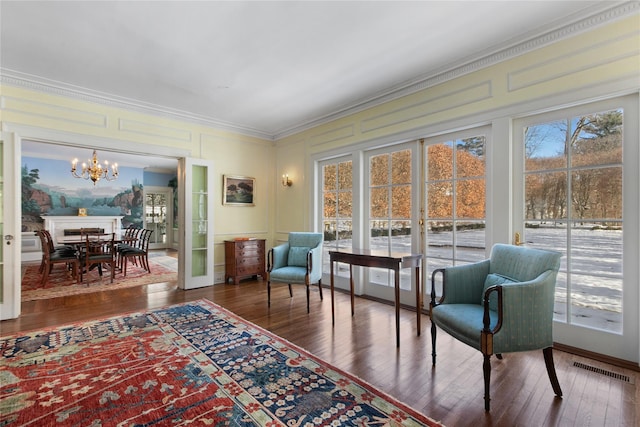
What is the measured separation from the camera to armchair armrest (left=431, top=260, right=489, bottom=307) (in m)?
2.44

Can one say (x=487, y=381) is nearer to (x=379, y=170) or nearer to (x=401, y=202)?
(x=401, y=202)

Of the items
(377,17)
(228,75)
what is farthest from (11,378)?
(377,17)

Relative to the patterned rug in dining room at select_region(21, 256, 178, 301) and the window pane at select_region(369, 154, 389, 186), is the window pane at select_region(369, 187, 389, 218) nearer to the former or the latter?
the window pane at select_region(369, 154, 389, 186)

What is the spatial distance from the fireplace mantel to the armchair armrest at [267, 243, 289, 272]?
277 inches

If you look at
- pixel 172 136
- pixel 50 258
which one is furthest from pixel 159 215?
pixel 172 136

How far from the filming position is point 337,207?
16.1 feet

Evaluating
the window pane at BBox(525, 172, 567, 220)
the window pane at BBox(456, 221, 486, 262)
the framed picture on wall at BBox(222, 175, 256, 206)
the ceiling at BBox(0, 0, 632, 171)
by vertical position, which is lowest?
the window pane at BBox(456, 221, 486, 262)

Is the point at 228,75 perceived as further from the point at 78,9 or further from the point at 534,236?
the point at 534,236

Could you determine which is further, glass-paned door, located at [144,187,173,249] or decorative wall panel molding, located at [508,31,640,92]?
glass-paned door, located at [144,187,173,249]

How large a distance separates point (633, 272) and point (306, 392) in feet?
8.74

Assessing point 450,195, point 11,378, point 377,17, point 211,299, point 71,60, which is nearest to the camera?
point 11,378

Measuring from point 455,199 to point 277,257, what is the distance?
2382 millimetres

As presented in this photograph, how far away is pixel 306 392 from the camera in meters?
1.97

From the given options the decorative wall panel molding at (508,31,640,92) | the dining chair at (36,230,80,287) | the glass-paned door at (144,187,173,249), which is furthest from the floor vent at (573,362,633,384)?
the glass-paned door at (144,187,173,249)
